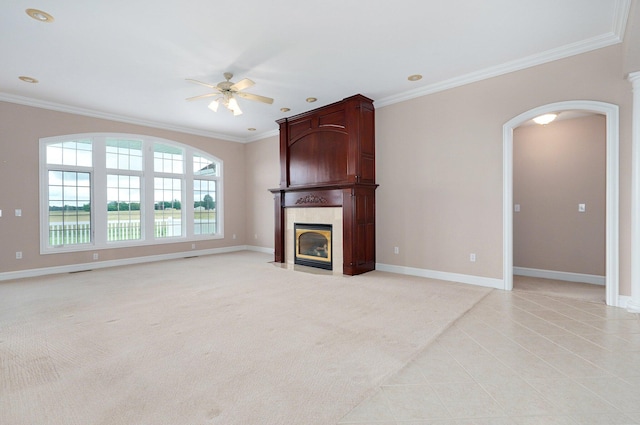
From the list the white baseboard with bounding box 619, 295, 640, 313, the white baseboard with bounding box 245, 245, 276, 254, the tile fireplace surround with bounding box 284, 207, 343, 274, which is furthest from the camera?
the white baseboard with bounding box 245, 245, 276, 254

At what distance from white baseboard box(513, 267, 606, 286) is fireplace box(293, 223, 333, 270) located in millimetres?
3352

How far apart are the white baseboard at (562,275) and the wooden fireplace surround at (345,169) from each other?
257 centimetres

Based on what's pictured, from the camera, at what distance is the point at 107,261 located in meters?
6.34

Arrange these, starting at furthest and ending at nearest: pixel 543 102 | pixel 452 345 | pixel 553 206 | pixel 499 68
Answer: pixel 553 206
pixel 499 68
pixel 543 102
pixel 452 345

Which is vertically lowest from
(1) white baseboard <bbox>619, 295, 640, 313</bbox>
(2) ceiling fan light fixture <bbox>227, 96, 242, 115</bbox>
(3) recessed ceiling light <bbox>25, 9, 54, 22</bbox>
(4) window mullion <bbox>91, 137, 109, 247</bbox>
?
(1) white baseboard <bbox>619, 295, 640, 313</bbox>

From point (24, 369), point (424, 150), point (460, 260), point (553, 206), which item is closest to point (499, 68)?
point (424, 150)

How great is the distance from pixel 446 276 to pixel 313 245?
258cm

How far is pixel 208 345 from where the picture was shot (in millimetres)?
2682

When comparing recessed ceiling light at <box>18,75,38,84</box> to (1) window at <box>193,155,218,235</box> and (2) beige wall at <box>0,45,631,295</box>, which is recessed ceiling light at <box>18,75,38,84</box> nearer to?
(2) beige wall at <box>0,45,631,295</box>

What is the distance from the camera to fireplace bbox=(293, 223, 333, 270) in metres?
5.89

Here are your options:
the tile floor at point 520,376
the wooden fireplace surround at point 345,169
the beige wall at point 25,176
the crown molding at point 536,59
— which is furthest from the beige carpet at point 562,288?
the beige wall at point 25,176

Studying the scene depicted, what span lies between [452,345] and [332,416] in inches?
54.9

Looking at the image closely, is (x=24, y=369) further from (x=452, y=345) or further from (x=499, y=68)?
(x=499, y=68)

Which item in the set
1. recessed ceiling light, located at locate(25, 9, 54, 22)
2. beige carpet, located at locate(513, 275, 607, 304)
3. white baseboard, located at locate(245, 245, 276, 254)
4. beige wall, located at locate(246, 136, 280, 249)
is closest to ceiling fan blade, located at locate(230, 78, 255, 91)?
recessed ceiling light, located at locate(25, 9, 54, 22)
